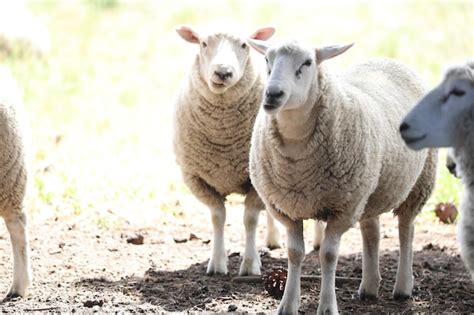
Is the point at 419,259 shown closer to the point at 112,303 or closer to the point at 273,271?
the point at 273,271

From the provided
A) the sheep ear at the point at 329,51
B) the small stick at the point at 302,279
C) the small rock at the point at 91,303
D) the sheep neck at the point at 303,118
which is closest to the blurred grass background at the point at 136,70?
the sheep ear at the point at 329,51

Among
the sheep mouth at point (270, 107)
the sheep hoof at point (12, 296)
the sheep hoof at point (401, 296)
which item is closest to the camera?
the sheep mouth at point (270, 107)

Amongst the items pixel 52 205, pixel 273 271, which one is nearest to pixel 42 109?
pixel 52 205

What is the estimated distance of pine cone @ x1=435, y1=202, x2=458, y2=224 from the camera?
7.96m

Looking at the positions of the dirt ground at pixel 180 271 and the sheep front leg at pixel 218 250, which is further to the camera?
the sheep front leg at pixel 218 250

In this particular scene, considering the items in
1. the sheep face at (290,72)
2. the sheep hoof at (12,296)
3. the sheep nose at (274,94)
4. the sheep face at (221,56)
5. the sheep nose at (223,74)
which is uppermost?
the sheep face at (221,56)

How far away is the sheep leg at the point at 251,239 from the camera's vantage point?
6543mm

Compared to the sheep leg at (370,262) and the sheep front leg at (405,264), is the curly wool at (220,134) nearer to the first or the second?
the sheep leg at (370,262)

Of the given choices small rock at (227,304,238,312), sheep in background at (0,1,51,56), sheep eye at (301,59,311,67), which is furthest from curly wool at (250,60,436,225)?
sheep in background at (0,1,51,56)

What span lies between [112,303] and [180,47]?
9427mm

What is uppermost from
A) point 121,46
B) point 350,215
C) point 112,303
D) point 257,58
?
point 121,46

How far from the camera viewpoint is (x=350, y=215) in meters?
5.27

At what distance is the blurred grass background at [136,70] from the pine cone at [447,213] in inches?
15.8

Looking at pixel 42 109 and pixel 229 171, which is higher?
pixel 42 109
